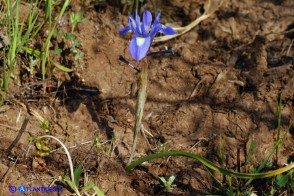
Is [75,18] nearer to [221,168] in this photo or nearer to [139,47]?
[139,47]

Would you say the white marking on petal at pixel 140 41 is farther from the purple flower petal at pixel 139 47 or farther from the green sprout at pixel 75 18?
the green sprout at pixel 75 18

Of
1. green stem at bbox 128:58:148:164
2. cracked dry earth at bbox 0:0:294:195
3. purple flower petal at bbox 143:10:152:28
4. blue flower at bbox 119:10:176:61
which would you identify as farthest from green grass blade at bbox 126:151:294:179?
purple flower petal at bbox 143:10:152:28

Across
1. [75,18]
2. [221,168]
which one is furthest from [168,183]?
[75,18]

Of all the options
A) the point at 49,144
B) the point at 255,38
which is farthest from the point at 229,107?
the point at 49,144

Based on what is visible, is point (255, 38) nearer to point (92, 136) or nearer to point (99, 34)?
point (99, 34)

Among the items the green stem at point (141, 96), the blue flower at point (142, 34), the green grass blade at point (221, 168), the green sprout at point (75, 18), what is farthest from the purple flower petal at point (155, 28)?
the green sprout at point (75, 18)
